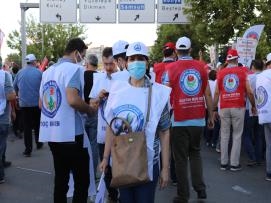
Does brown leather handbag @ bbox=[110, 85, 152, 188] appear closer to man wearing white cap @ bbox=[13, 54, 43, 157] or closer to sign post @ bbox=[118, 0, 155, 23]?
man wearing white cap @ bbox=[13, 54, 43, 157]

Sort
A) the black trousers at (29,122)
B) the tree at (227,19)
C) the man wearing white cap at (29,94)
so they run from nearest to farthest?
the black trousers at (29,122), the man wearing white cap at (29,94), the tree at (227,19)

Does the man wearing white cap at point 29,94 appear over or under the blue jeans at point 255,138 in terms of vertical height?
over

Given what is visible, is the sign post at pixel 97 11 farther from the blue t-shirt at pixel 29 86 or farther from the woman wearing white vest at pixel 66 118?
the woman wearing white vest at pixel 66 118

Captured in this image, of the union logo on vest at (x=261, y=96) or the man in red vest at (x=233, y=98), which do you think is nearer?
the union logo on vest at (x=261, y=96)

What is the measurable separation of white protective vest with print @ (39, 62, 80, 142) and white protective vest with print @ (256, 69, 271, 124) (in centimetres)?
365

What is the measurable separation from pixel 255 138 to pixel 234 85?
146cm

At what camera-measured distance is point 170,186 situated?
755 cm

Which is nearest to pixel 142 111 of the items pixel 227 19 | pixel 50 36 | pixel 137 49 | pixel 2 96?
pixel 137 49

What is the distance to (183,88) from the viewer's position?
21.1 feet

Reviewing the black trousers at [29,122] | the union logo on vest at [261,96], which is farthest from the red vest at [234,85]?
the black trousers at [29,122]

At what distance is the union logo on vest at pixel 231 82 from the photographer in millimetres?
8531

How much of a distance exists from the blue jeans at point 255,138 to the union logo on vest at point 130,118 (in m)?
5.72

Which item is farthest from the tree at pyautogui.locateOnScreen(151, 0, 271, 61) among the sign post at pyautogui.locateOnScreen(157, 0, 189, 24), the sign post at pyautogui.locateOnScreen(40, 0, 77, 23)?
the sign post at pyautogui.locateOnScreen(40, 0, 77, 23)

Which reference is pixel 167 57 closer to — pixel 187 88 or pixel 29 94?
pixel 187 88
